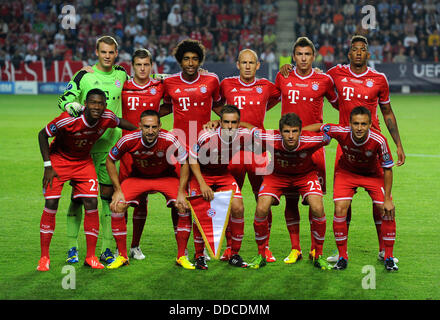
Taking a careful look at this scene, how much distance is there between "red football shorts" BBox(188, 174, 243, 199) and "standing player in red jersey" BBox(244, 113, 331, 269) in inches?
11.2

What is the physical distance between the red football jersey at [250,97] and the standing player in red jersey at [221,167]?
0.98 feet

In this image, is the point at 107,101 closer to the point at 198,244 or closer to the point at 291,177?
the point at 198,244

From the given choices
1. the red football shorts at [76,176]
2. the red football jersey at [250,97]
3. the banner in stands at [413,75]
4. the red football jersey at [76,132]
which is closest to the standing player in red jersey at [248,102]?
the red football jersey at [250,97]

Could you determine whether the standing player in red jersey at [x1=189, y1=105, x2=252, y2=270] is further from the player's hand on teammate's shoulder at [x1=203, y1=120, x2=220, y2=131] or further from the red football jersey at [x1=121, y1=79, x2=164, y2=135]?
the red football jersey at [x1=121, y1=79, x2=164, y2=135]

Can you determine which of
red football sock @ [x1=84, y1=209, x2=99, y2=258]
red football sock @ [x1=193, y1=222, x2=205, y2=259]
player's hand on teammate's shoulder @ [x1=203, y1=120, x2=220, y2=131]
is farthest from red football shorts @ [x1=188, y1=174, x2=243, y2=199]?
red football sock @ [x1=84, y1=209, x2=99, y2=258]

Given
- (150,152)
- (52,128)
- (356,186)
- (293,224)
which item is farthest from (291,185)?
(52,128)

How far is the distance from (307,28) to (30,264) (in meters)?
24.3

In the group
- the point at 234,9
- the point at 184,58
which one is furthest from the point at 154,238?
the point at 234,9

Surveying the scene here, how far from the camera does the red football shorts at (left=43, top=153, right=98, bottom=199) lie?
6238mm

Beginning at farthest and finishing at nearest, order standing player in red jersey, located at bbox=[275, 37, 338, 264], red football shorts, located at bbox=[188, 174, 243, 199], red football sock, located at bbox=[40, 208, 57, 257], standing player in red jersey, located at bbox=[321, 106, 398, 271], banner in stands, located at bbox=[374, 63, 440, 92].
Answer: banner in stands, located at bbox=[374, 63, 440, 92] < standing player in red jersey, located at bbox=[275, 37, 338, 264] < red football shorts, located at bbox=[188, 174, 243, 199] < red football sock, located at bbox=[40, 208, 57, 257] < standing player in red jersey, located at bbox=[321, 106, 398, 271]

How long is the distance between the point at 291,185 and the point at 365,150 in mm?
768

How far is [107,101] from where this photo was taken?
21.7 ft

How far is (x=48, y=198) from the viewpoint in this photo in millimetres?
6148

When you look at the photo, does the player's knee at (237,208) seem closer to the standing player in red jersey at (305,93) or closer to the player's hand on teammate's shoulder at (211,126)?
the standing player in red jersey at (305,93)
